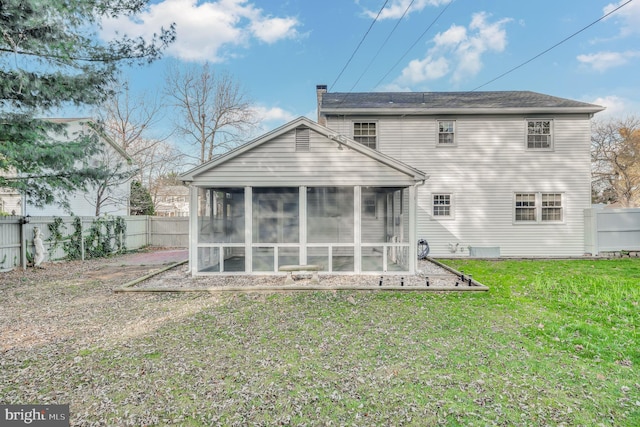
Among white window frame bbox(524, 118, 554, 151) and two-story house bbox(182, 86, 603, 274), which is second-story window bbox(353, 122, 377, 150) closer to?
two-story house bbox(182, 86, 603, 274)

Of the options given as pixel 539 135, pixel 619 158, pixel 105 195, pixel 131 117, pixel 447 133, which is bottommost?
pixel 105 195

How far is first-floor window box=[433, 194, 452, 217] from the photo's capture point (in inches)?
504

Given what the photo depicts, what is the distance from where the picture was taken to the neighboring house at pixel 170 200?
94.8 ft

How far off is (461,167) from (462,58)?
7005 millimetres

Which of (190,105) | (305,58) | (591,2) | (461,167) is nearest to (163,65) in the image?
(190,105)

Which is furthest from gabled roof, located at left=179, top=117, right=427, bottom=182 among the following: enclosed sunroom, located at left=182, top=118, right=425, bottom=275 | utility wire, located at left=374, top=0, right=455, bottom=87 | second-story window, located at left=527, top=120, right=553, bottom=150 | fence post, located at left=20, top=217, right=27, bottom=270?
second-story window, located at left=527, top=120, right=553, bottom=150

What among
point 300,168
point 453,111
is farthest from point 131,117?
point 453,111

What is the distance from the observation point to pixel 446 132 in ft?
42.2

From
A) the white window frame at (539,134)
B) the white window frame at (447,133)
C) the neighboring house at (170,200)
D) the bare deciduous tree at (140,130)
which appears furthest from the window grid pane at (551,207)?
the neighboring house at (170,200)

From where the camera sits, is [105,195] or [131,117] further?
[131,117]

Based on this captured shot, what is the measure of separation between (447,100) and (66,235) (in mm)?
16506

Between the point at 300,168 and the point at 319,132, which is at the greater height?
the point at 319,132

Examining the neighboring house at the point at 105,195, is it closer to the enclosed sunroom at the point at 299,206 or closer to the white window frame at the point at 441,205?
the enclosed sunroom at the point at 299,206

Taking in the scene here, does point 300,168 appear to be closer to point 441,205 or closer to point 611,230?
point 441,205
